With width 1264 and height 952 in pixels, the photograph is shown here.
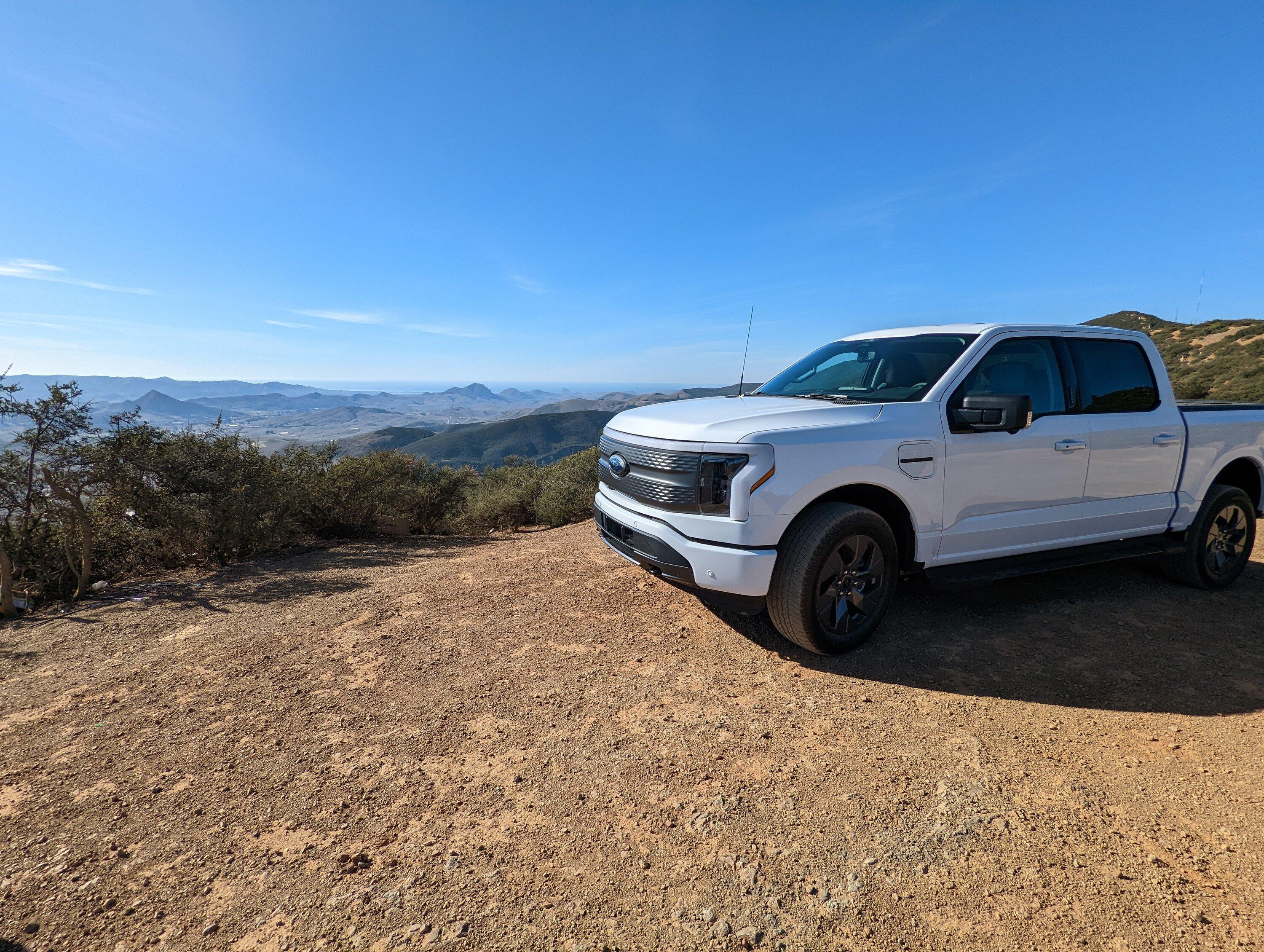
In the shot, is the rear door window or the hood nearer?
the hood

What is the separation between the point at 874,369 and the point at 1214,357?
3909 cm

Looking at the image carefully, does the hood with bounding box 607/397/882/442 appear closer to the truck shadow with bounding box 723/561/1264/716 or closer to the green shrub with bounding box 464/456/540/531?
the truck shadow with bounding box 723/561/1264/716

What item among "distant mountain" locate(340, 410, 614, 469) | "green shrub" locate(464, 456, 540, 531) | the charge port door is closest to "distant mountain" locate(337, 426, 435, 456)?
"distant mountain" locate(340, 410, 614, 469)

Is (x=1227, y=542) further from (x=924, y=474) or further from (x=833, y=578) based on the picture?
(x=833, y=578)

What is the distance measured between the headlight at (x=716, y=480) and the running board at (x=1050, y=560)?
4.91 feet

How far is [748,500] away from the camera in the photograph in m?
3.12

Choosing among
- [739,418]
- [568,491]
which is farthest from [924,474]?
[568,491]

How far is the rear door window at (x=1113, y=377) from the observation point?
4105 millimetres

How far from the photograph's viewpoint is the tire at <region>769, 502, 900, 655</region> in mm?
3188

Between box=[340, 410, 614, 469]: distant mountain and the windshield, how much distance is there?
99.9m

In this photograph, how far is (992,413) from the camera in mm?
3375

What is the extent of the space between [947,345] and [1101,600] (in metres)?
2.43

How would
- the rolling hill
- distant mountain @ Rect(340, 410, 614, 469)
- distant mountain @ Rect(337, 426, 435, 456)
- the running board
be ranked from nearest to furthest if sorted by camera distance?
the running board
distant mountain @ Rect(337, 426, 435, 456)
distant mountain @ Rect(340, 410, 614, 469)
the rolling hill

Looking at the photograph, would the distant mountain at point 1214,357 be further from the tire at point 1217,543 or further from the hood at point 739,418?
the hood at point 739,418
